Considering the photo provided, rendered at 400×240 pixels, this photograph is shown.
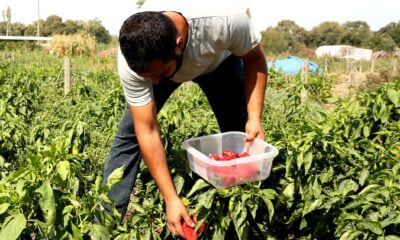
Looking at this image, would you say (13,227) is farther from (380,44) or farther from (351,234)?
(380,44)

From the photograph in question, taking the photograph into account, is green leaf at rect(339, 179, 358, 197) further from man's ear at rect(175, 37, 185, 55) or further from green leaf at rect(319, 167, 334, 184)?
man's ear at rect(175, 37, 185, 55)

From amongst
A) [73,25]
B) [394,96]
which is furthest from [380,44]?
[394,96]

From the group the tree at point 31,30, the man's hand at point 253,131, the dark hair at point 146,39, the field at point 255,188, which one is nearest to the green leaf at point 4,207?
the field at point 255,188

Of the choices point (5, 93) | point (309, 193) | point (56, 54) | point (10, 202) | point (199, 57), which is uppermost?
point (199, 57)

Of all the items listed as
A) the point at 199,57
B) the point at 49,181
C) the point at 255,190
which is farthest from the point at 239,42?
the point at 49,181

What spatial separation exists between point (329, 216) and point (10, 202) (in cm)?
145

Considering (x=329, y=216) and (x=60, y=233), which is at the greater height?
(x=60, y=233)

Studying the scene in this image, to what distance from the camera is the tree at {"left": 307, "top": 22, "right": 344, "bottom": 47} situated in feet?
168

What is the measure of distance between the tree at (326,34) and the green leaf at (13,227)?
5131 centimetres

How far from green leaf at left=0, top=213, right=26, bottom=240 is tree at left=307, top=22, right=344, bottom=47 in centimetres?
5131

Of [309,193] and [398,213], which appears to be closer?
[398,213]

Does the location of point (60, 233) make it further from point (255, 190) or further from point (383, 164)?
point (383, 164)

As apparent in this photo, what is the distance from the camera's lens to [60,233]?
5.56ft

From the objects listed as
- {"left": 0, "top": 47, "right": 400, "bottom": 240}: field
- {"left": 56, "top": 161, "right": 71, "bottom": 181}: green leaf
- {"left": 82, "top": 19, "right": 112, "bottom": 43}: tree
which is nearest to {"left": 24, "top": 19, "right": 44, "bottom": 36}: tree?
{"left": 82, "top": 19, "right": 112, "bottom": 43}: tree
